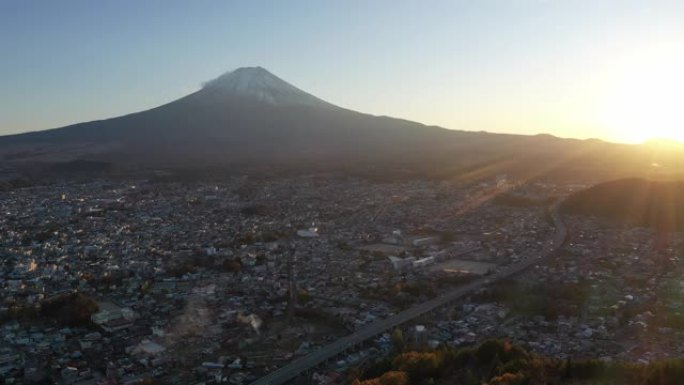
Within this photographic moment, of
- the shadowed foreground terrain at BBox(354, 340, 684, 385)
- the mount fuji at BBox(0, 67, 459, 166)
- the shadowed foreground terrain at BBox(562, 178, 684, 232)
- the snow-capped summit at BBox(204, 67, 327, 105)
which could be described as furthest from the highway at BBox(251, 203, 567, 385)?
the snow-capped summit at BBox(204, 67, 327, 105)

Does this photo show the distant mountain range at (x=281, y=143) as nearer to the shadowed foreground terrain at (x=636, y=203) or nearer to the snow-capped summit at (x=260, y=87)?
the snow-capped summit at (x=260, y=87)

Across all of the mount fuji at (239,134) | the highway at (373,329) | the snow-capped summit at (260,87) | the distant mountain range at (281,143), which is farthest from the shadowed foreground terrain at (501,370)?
the snow-capped summit at (260,87)

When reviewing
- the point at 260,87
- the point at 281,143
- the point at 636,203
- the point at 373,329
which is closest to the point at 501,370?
the point at 373,329

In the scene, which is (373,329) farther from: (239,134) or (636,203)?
(239,134)

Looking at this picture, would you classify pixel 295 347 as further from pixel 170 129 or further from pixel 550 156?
pixel 170 129

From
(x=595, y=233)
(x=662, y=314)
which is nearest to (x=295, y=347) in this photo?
(x=662, y=314)
